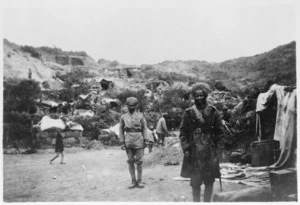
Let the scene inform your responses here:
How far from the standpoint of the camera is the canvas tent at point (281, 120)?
5.23 meters

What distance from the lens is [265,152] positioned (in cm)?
593

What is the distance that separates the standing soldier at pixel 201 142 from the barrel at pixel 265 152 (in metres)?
1.97

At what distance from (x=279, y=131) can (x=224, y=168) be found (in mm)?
1403

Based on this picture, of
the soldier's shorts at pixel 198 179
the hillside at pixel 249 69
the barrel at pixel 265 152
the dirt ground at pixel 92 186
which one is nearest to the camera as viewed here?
the soldier's shorts at pixel 198 179

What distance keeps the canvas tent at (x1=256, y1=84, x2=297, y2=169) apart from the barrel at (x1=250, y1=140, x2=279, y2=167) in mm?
144

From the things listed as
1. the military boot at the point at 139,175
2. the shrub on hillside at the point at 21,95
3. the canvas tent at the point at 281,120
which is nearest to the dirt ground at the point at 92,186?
the military boot at the point at 139,175

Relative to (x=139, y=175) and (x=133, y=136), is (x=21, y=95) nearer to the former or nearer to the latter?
(x=133, y=136)

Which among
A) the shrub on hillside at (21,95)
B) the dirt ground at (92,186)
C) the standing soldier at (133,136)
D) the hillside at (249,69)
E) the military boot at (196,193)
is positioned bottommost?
the dirt ground at (92,186)

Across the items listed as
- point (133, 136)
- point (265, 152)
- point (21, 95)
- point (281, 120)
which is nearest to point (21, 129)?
point (21, 95)

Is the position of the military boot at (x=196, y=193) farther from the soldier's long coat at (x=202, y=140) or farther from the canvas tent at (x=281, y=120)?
the canvas tent at (x=281, y=120)

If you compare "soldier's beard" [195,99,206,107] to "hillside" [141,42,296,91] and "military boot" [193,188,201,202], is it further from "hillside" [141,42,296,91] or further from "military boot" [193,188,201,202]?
"hillside" [141,42,296,91]

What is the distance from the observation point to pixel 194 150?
4.34 metres

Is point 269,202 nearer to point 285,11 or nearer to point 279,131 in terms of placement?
point 279,131

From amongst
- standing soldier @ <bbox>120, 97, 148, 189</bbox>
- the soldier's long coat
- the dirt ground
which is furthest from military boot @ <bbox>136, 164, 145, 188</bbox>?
the soldier's long coat
